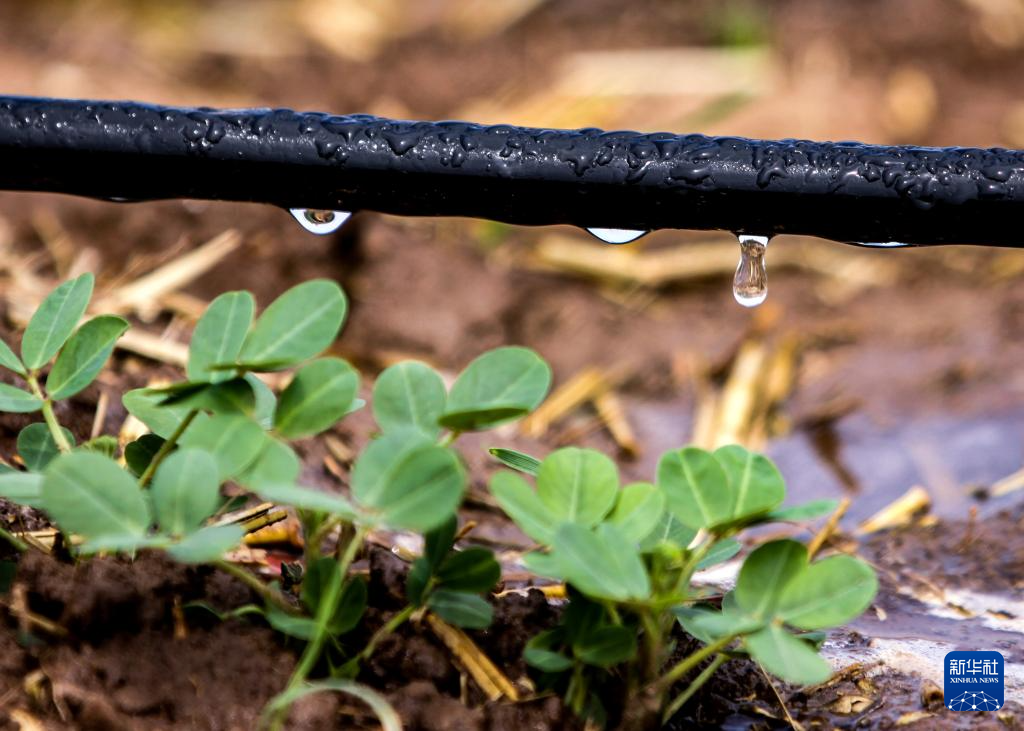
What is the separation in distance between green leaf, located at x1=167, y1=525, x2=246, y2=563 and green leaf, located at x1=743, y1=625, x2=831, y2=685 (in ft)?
1.16

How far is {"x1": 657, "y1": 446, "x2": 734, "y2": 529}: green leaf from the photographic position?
901mm

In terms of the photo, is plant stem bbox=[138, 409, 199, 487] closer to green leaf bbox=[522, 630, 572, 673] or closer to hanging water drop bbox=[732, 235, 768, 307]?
green leaf bbox=[522, 630, 572, 673]

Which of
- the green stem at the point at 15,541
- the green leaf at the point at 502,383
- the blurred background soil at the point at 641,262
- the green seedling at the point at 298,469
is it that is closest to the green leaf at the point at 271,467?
the green seedling at the point at 298,469

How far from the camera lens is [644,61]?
4.23 metres

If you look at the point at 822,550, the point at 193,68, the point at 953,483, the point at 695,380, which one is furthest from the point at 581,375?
the point at 193,68

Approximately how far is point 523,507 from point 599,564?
8 centimetres

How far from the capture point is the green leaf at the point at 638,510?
0.89 metres

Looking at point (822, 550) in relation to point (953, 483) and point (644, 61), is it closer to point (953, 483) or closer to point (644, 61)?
point (953, 483)

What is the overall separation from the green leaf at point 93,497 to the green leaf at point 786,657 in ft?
1.40

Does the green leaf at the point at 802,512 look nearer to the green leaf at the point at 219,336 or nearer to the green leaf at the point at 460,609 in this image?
the green leaf at the point at 460,609

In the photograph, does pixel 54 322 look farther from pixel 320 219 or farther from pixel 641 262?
pixel 641 262

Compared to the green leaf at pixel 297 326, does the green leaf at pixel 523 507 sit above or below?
below

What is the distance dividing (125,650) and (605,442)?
1465 mm

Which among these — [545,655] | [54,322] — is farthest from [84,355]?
[545,655]
